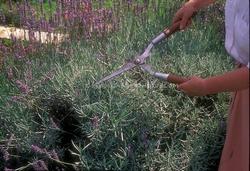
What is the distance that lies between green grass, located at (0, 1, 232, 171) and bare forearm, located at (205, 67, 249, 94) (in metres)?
0.65

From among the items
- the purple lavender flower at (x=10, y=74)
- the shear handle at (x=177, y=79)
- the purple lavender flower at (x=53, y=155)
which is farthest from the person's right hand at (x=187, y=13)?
the purple lavender flower at (x=10, y=74)

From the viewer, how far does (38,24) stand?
289 centimetres

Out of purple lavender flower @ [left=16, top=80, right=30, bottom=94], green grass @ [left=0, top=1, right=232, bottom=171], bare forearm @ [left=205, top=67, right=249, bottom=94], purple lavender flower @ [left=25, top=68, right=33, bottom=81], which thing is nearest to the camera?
bare forearm @ [left=205, top=67, right=249, bottom=94]

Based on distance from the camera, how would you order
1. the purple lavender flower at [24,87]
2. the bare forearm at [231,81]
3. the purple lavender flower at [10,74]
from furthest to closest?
the purple lavender flower at [10,74], the purple lavender flower at [24,87], the bare forearm at [231,81]

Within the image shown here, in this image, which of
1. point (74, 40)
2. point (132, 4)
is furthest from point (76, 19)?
point (132, 4)

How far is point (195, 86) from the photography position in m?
1.79

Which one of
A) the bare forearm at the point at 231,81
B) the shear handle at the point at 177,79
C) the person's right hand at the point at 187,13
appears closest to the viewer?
the bare forearm at the point at 231,81

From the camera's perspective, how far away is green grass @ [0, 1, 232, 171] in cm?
233

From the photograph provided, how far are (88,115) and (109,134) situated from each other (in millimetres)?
154

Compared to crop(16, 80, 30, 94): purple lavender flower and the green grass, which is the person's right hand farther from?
crop(16, 80, 30, 94): purple lavender flower

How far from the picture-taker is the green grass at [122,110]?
233 centimetres

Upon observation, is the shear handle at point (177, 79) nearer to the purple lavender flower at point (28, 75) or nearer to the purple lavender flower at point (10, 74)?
the purple lavender flower at point (28, 75)

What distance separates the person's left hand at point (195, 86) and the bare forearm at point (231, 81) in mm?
38

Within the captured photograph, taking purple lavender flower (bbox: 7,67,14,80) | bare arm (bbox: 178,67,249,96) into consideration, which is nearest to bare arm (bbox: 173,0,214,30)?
bare arm (bbox: 178,67,249,96)
